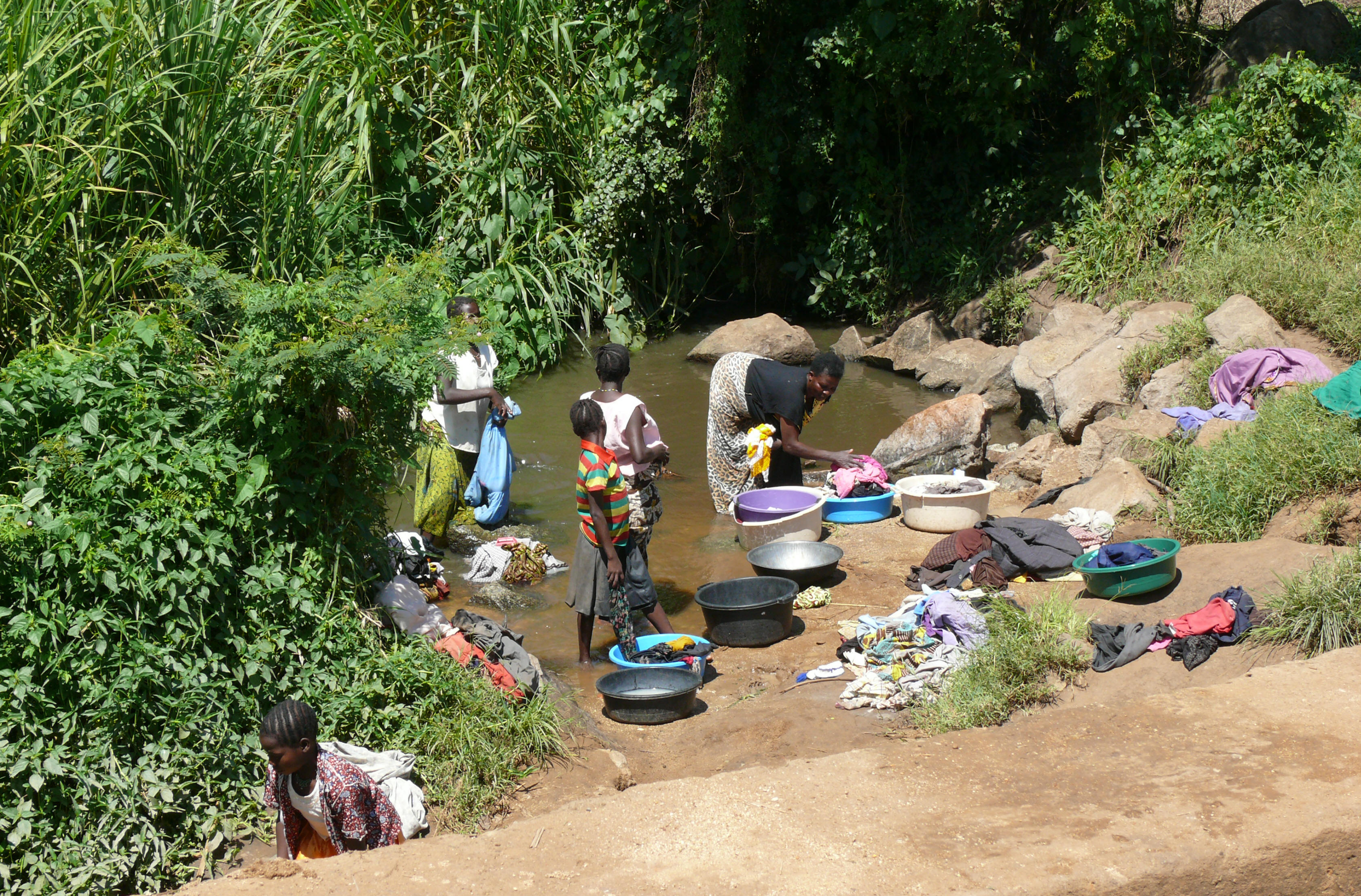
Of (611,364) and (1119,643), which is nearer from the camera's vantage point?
(1119,643)

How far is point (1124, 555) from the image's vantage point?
5785 millimetres

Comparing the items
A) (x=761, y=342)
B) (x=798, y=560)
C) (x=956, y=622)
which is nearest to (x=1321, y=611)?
(x=956, y=622)

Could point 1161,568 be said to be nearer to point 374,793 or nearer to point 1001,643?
point 1001,643

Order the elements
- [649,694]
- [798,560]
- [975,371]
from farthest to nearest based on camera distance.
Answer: [975,371]
[798,560]
[649,694]

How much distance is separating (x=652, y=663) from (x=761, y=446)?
2.49 metres

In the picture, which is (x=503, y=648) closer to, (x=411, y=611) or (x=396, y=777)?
(x=411, y=611)

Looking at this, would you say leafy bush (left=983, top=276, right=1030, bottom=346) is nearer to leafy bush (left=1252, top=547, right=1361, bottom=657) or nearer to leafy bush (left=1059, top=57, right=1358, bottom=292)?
leafy bush (left=1059, top=57, right=1358, bottom=292)

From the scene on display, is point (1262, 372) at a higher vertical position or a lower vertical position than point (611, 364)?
lower

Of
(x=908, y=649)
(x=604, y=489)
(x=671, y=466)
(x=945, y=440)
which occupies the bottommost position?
(x=671, y=466)

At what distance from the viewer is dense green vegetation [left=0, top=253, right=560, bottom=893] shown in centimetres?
376

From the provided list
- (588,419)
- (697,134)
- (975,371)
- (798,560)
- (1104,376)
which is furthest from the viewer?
(697,134)

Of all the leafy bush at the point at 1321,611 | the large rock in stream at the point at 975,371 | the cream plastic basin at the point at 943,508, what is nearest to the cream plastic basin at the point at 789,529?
the cream plastic basin at the point at 943,508

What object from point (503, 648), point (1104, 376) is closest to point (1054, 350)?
point (1104, 376)

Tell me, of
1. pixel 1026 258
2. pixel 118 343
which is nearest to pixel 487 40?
pixel 1026 258
